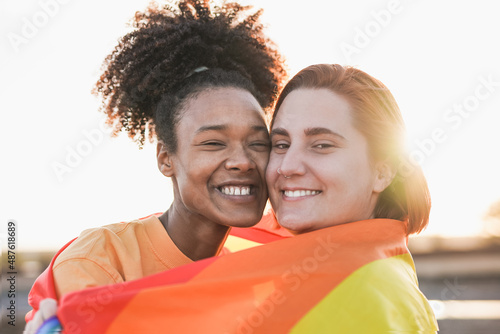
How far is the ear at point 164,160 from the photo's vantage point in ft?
12.8

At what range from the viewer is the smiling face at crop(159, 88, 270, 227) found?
11.8 feet

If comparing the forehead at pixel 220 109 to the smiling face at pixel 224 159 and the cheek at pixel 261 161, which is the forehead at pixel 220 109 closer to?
the smiling face at pixel 224 159

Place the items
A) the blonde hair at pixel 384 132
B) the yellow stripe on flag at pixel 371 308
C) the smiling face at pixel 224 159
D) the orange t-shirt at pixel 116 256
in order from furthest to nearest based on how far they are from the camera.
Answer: the smiling face at pixel 224 159
the blonde hair at pixel 384 132
the orange t-shirt at pixel 116 256
the yellow stripe on flag at pixel 371 308

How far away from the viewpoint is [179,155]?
149 inches

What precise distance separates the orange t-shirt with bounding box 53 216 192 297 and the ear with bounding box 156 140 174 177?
0.31 metres

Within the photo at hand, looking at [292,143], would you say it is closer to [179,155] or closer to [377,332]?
[179,155]

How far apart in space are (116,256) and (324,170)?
1257mm

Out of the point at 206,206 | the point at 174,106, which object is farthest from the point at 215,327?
the point at 174,106

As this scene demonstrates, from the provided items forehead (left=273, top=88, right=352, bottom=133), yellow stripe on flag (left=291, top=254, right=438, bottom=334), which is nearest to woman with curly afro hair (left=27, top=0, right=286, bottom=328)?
forehead (left=273, top=88, right=352, bottom=133)

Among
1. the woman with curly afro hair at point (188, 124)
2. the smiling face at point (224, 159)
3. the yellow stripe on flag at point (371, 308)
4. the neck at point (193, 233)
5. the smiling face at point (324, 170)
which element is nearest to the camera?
the yellow stripe on flag at point (371, 308)

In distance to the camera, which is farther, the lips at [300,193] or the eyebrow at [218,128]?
the eyebrow at [218,128]

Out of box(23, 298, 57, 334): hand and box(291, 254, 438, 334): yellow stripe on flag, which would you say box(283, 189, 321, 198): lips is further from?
box(23, 298, 57, 334): hand

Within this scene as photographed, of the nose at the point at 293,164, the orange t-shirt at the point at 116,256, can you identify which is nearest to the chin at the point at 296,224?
the nose at the point at 293,164

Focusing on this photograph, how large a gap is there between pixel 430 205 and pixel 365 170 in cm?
51
